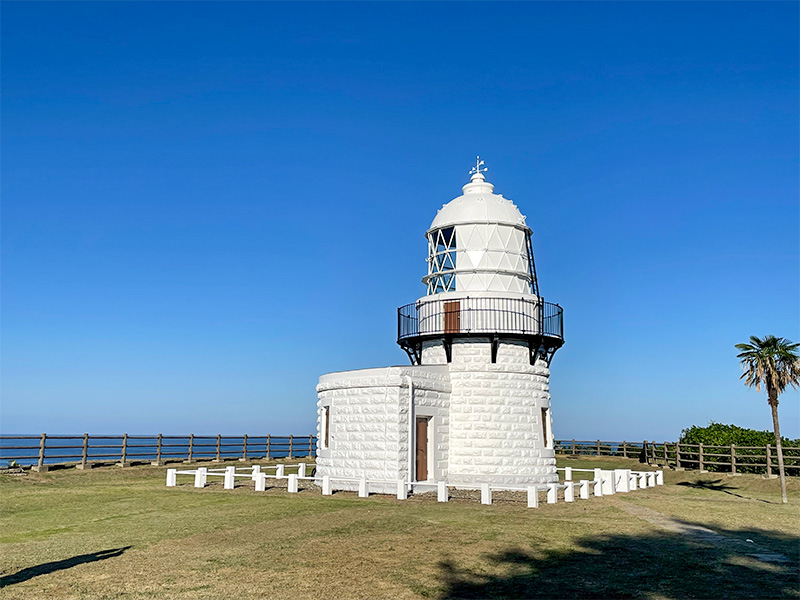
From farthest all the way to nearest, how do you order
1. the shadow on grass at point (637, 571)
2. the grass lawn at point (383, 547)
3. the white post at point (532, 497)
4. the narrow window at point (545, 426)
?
the narrow window at point (545, 426)
the white post at point (532, 497)
the grass lawn at point (383, 547)
the shadow on grass at point (637, 571)

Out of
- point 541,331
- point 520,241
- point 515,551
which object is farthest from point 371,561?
point 520,241

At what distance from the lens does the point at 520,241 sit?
81.6 feet

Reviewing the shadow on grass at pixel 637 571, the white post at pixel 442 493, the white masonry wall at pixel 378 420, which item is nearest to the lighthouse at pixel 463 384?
the white masonry wall at pixel 378 420

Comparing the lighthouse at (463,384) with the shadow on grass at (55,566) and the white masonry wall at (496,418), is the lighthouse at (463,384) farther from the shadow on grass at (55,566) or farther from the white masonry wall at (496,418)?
the shadow on grass at (55,566)

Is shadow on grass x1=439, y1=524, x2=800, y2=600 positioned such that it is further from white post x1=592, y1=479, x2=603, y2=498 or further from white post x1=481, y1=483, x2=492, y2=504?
white post x1=592, y1=479, x2=603, y2=498

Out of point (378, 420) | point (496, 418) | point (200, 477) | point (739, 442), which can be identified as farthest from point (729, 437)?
point (200, 477)

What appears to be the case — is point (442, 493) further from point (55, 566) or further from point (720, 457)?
point (720, 457)

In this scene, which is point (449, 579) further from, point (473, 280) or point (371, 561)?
point (473, 280)

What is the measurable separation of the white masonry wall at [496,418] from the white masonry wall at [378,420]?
0.51 m

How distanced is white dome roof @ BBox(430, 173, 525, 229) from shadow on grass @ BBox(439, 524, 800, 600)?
13.6 metres

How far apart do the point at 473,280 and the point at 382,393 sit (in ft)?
18.2

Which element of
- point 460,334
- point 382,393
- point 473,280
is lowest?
point 382,393

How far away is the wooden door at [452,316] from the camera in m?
23.4

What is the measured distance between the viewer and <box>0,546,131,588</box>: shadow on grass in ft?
31.2
